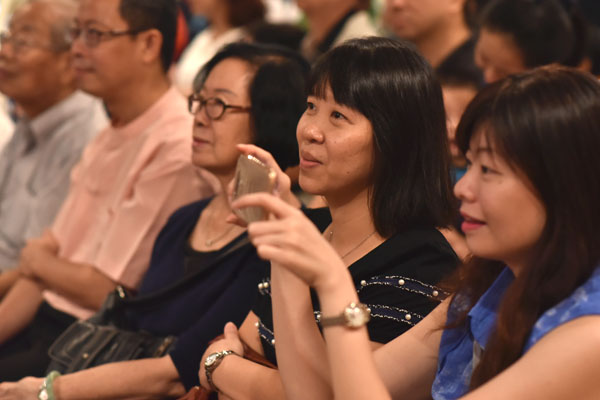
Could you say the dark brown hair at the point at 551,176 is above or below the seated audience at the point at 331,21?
above

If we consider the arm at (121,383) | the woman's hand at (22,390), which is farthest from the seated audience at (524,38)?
the woman's hand at (22,390)

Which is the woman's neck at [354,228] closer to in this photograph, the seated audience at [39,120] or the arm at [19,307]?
the arm at [19,307]

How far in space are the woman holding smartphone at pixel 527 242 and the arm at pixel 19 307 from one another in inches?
67.5

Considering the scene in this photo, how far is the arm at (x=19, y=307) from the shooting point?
2.76m

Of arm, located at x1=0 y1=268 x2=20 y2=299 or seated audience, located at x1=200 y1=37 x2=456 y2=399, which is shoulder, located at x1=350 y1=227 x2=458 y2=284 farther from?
arm, located at x1=0 y1=268 x2=20 y2=299

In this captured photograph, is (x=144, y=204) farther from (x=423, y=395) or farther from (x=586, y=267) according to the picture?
(x=586, y=267)

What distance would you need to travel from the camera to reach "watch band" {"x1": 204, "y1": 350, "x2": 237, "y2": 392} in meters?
1.83

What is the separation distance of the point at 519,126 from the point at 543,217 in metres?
0.14

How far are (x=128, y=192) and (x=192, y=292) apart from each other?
597mm

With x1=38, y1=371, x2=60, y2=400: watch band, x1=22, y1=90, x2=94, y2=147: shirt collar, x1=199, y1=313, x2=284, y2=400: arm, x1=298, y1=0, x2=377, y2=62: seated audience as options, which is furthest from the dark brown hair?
x1=298, y1=0, x2=377, y2=62: seated audience

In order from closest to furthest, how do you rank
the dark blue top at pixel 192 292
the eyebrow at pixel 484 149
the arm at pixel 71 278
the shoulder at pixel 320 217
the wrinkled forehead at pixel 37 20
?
the eyebrow at pixel 484 149 → the shoulder at pixel 320 217 → the dark blue top at pixel 192 292 → the arm at pixel 71 278 → the wrinkled forehead at pixel 37 20

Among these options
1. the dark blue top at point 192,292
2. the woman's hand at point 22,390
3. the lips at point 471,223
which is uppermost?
the lips at point 471,223

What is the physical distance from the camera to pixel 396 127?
5.46 feet

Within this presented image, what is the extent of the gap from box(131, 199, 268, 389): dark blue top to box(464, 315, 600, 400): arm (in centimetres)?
90
